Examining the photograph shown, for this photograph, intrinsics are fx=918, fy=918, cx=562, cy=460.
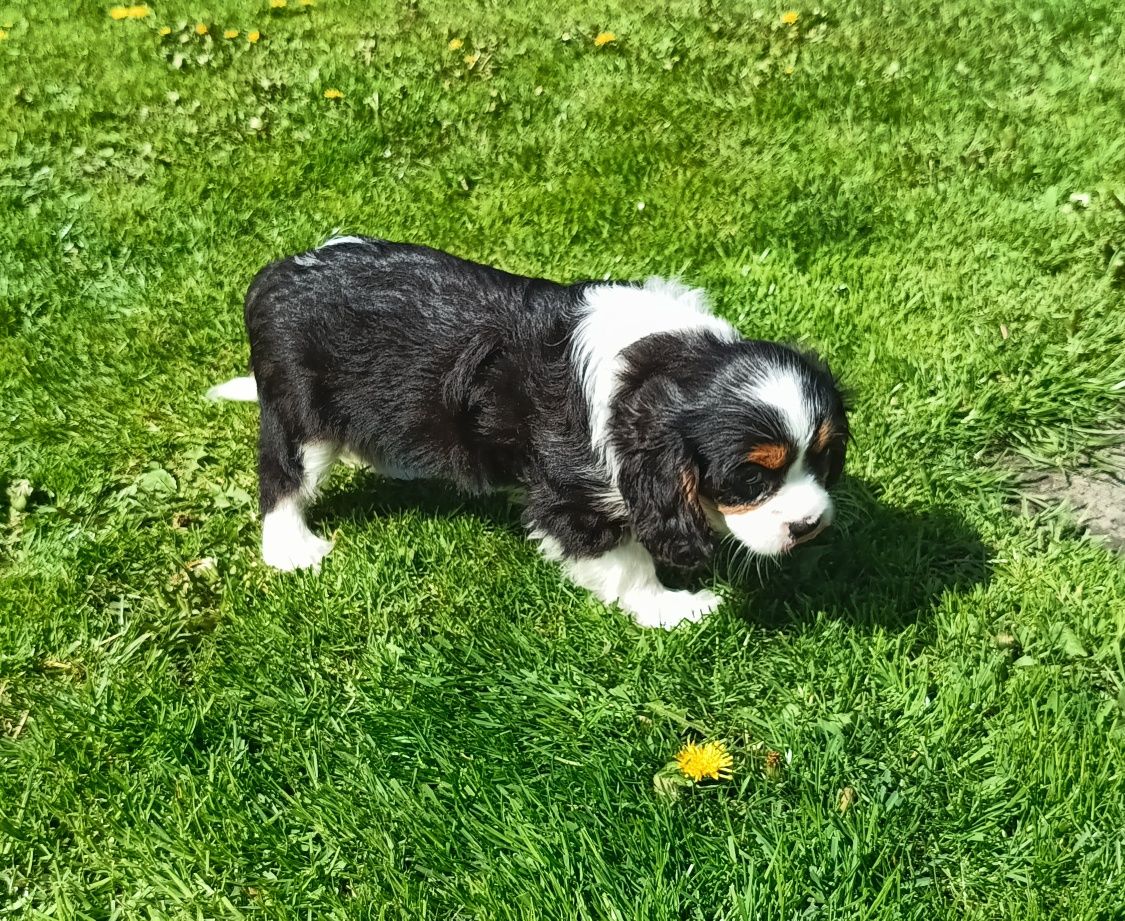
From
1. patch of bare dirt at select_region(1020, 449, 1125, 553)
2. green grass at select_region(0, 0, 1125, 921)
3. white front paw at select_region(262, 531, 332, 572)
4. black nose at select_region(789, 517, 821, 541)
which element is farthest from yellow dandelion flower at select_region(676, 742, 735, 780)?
patch of bare dirt at select_region(1020, 449, 1125, 553)

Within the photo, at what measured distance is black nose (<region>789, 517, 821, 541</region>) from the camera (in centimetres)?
249

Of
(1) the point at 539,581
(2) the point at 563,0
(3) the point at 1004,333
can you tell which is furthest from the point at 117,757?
(2) the point at 563,0

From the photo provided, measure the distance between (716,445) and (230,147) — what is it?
14.0ft

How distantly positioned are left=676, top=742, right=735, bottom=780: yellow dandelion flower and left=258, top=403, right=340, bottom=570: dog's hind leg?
148 cm

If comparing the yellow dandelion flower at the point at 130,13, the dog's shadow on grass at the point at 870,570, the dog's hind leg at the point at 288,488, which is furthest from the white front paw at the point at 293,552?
the yellow dandelion flower at the point at 130,13

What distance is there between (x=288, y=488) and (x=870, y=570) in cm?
204

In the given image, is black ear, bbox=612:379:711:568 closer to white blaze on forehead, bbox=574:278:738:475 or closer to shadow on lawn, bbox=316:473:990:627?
white blaze on forehead, bbox=574:278:738:475

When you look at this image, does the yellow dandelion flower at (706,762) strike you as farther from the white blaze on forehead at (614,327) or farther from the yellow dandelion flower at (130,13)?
the yellow dandelion flower at (130,13)

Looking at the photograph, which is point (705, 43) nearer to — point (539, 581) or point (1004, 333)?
point (1004, 333)

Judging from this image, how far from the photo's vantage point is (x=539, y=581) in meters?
3.17

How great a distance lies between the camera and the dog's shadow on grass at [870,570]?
2996 millimetres

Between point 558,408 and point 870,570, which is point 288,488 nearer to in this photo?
point 558,408

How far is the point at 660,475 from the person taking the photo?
2.54 metres

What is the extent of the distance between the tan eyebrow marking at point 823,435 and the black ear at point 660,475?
1.11 feet
